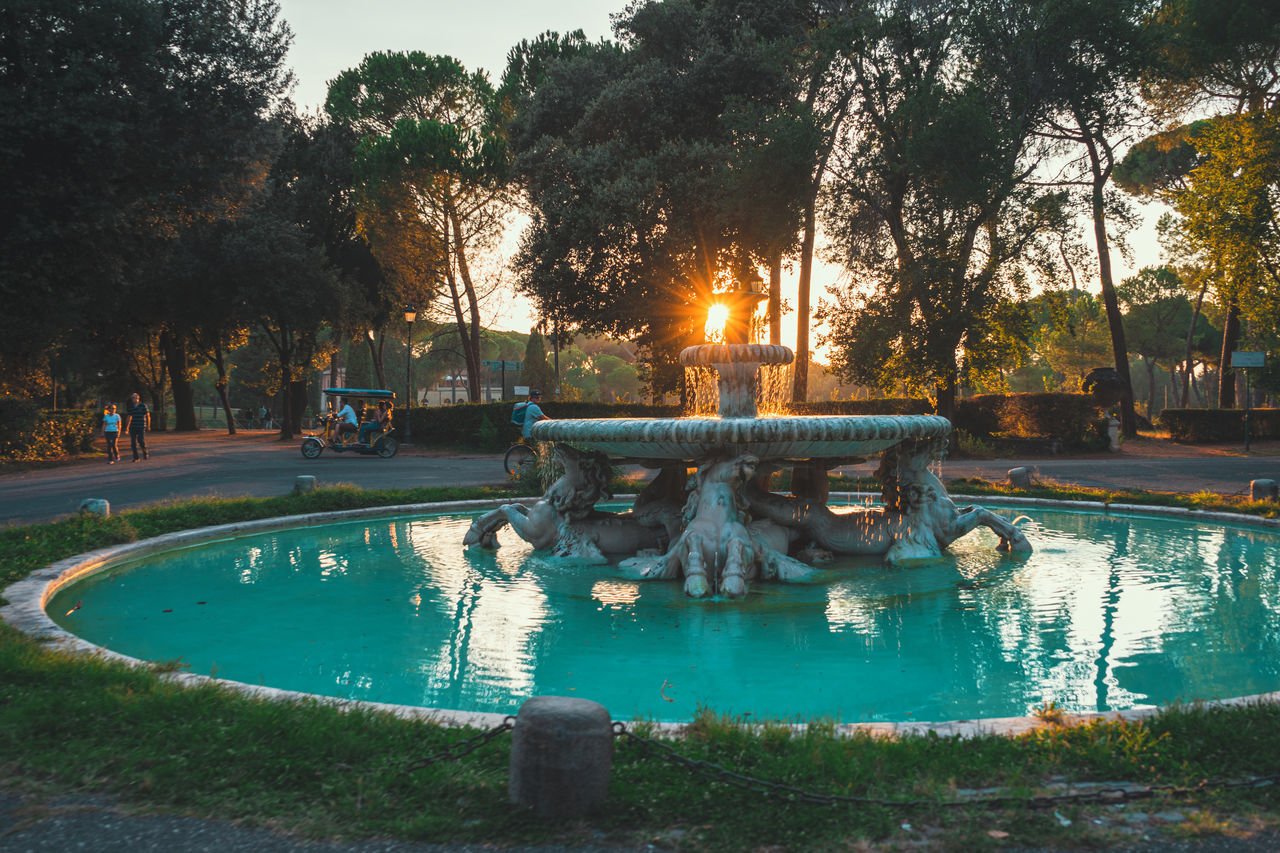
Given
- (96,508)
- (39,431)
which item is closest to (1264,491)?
(96,508)

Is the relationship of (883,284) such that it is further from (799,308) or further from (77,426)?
(77,426)

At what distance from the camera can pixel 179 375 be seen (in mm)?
36719

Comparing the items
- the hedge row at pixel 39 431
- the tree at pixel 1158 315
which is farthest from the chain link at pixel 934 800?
the tree at pixel 1158 315

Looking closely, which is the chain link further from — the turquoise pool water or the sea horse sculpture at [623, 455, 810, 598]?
the sea horse sculpture at [623, 455, 810, 598]

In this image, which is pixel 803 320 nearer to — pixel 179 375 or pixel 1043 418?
pixel 1043 418

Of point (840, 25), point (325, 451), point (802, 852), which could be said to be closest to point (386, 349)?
point (325, 451)

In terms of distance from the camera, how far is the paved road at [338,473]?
13688 millimetres

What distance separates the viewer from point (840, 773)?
2.98 meters

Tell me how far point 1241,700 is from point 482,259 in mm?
35235

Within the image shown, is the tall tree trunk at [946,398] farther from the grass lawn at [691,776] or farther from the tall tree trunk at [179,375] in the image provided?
the tall tree trunk at [179,375]

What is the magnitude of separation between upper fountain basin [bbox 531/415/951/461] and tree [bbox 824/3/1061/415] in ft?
46.8

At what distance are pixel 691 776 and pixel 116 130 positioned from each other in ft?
52.3

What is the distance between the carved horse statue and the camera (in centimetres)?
838

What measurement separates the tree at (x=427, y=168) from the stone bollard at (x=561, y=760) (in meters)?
29.0
